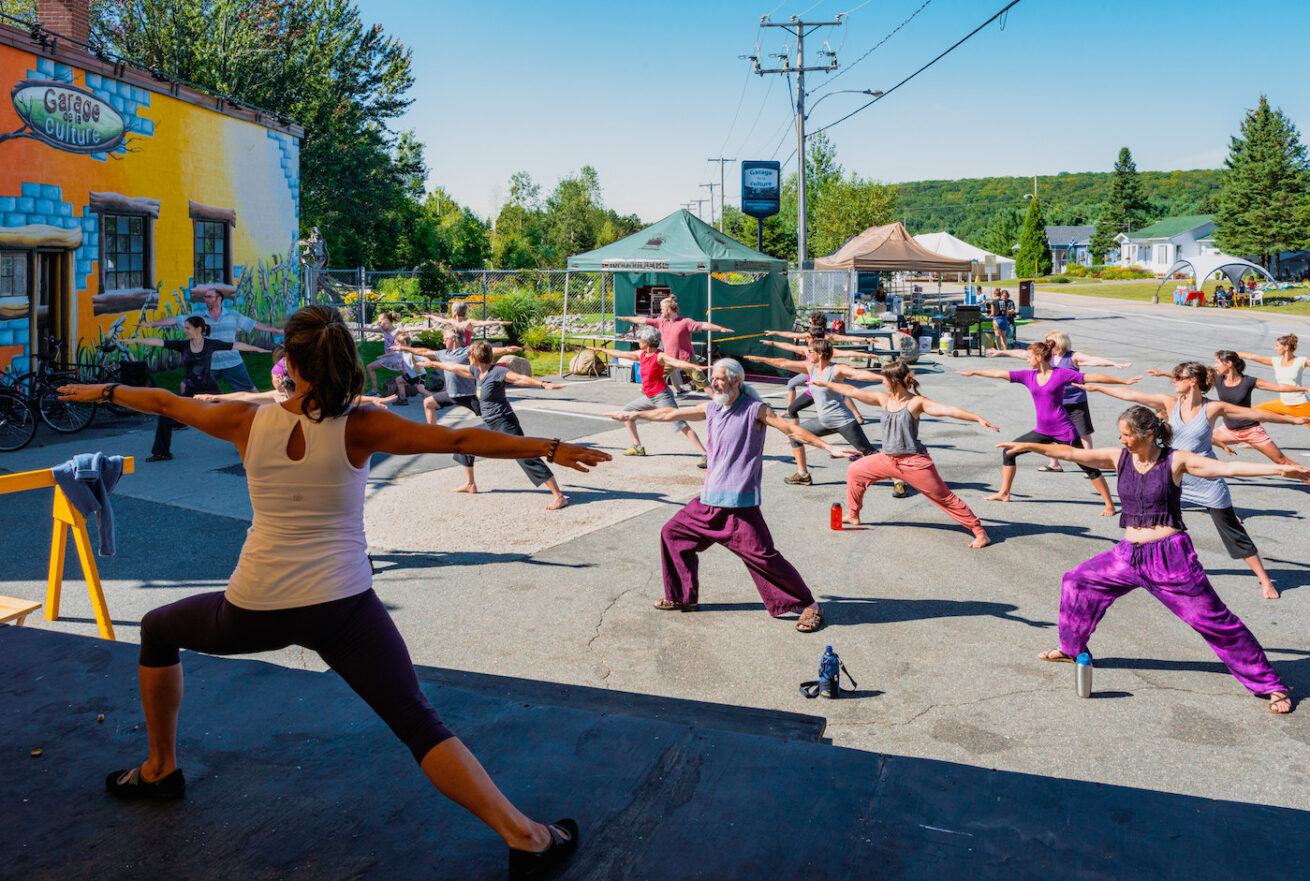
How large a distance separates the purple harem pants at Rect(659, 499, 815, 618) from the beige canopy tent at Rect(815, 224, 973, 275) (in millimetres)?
25156

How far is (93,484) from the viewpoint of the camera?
21.7 ft

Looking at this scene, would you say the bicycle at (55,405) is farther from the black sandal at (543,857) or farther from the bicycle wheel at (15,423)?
the black sandal at (543,857)

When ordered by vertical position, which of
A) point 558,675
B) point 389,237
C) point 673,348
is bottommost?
point 558,675

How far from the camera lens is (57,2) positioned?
1864 cm

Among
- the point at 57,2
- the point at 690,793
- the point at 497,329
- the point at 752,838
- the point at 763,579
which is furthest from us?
the point at 497,329

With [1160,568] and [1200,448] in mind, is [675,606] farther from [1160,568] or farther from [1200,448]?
[1200,448]

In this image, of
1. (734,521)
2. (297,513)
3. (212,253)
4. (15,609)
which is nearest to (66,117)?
(212,253)

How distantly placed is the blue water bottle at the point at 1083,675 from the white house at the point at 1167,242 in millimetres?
106522

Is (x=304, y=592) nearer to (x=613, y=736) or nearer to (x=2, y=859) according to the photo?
(x=2, y=859)

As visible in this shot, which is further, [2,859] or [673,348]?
[673,348]

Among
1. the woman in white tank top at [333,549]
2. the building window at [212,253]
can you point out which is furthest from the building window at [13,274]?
the woman in white tank top at [333,549]

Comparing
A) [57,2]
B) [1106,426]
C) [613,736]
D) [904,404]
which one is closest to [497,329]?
[57,2]

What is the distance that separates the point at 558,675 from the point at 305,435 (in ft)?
10.8

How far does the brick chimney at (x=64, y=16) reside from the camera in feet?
61.2
